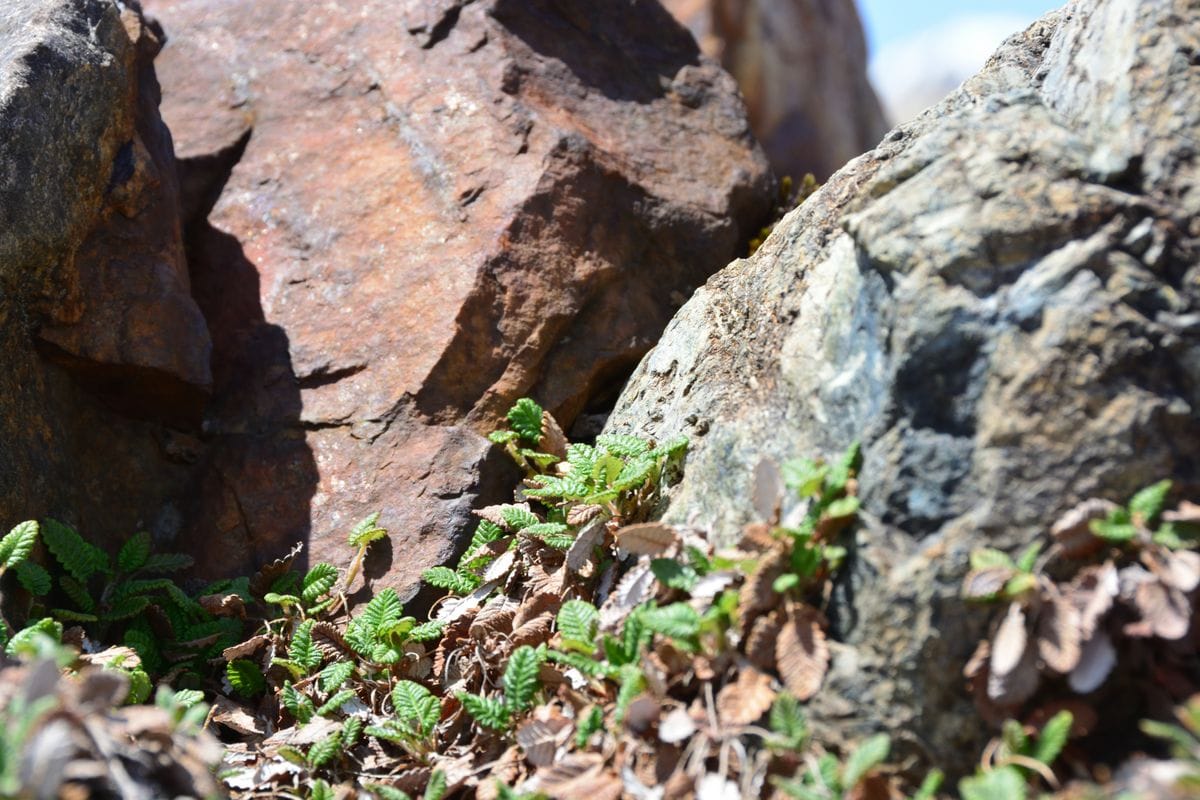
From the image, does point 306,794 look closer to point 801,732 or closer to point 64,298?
point 801,732

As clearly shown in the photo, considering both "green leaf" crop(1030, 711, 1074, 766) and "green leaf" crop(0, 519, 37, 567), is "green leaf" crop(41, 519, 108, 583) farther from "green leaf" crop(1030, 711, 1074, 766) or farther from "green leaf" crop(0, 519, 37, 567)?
"green leaf" crop(1030, 711, 1074, 766)

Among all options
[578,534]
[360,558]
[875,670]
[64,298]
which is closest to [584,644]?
[578,534]

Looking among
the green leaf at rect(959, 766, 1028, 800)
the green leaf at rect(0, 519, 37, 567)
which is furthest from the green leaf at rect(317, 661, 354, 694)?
the green leaf at rect(959, 766, 1028, 800)

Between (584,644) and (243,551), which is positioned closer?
→ (584,644)

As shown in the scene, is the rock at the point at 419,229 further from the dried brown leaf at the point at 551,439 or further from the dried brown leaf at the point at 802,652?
the dried brown leaf at the point at 802,652

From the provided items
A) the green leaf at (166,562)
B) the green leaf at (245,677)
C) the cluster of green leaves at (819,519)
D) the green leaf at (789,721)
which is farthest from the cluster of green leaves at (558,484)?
the green leaf at (789,721)

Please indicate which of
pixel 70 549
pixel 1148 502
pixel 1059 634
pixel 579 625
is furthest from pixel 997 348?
pixel 70 549
